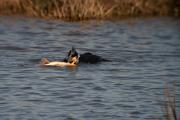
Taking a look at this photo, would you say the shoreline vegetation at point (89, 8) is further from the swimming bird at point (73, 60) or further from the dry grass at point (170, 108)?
the dry grass at point (170, 108)

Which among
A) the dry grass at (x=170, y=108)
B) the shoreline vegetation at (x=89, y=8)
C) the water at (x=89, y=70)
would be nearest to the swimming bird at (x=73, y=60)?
the water at (x=89, y=70)

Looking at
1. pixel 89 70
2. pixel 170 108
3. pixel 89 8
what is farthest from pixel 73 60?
pixel 89 8

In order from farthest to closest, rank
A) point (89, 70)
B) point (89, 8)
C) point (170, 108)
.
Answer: point (89, 8) → point (89, 70) → point (170, 108)

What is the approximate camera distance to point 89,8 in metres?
21.1

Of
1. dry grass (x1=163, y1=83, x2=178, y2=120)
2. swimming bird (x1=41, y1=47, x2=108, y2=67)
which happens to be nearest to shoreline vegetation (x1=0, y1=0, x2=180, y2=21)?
swimming bird (x1=41, y1=47, x2=108, y2=67)

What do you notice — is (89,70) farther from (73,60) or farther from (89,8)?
(89,8)

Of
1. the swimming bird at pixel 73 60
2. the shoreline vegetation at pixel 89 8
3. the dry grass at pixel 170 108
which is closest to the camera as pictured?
the dry grass at pixel 170 108

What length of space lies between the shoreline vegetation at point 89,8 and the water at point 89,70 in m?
0.42

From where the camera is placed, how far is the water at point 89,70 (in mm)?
10742

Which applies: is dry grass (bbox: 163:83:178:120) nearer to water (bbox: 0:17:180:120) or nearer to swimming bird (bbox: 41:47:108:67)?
water (bbox: 0:17:180:120)

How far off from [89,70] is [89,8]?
716cm

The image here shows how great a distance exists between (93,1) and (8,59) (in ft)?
19.6

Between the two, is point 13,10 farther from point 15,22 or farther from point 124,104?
point 124,104

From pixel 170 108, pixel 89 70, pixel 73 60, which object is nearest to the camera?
pixel 170 108
